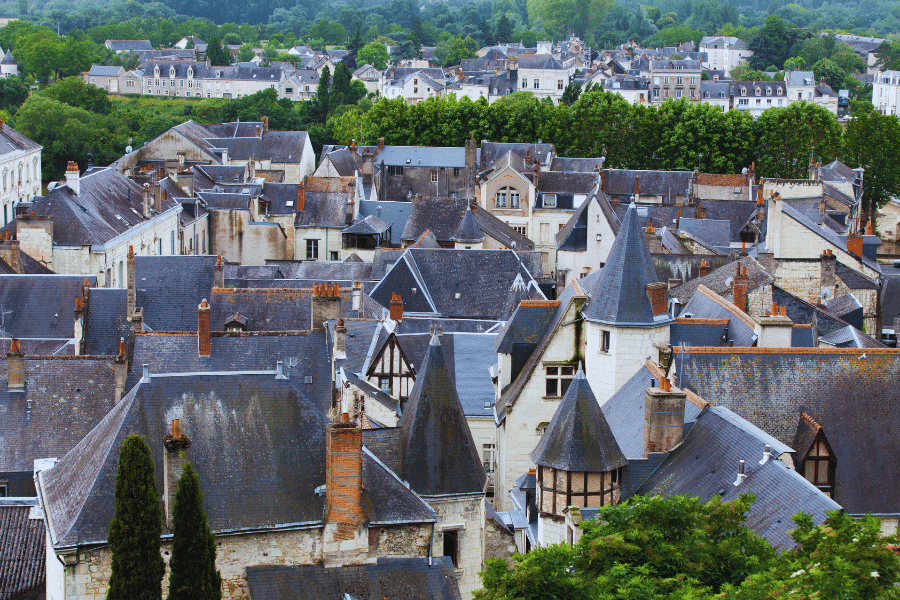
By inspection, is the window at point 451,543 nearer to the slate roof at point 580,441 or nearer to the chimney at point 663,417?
the slate roof at point 580,441

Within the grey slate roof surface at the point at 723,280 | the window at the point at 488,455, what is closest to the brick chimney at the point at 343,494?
the window at the point at 488,455

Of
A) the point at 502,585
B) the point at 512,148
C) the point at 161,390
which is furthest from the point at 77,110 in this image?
the point at 502,585

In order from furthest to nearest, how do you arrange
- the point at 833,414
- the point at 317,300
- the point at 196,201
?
the point at 196,201 < the point at 317,300 < the point at 833,414

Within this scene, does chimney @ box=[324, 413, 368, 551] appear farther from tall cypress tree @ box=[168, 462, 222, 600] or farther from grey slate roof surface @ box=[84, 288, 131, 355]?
grey slate roof surface @ box=[84, 288, 131, 355]

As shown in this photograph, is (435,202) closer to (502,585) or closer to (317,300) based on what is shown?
(317,300)

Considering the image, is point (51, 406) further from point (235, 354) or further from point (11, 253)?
point (11, 253)

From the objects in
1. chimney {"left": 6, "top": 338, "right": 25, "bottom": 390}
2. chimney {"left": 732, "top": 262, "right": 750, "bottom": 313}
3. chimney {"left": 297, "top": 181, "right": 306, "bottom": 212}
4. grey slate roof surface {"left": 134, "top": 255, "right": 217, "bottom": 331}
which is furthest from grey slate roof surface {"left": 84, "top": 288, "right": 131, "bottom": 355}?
chimney {"left": 297, "top": 181, "right": 306, "bottom": 212}

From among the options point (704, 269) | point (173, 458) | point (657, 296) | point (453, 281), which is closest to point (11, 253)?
point (453, 281)
